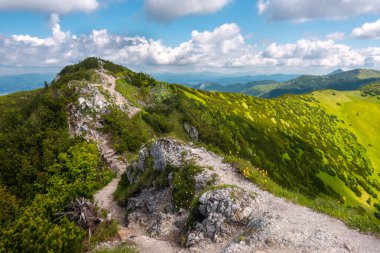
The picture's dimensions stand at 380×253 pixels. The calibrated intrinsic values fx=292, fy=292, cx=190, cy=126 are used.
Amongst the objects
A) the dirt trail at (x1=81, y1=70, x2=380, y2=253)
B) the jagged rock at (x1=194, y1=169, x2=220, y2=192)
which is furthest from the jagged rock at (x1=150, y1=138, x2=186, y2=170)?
the jagged rock at (x1=194, y1=169, x2=220, y2=192)

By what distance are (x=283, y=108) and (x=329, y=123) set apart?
2512cm

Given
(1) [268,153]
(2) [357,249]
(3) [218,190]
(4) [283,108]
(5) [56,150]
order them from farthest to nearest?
(4) [283,108] → (1) [268,153] → (5) [56,150] → (3) [218,190] → (2) [357,249]

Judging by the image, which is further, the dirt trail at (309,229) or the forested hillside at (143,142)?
the forested hillside at (143,142)

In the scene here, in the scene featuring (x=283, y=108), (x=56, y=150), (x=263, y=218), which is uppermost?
(x=263, y=218)

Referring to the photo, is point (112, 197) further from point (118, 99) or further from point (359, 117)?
point (359, 117)

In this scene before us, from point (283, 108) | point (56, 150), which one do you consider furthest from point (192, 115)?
point (283, 108)

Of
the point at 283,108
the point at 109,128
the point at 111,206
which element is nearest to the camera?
the point at 111,206

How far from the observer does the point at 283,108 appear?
126562 mm

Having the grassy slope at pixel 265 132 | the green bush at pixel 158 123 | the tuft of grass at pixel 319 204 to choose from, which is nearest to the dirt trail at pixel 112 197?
the green bush at pixel 158 123

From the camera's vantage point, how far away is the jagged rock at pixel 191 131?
61169 millimetres

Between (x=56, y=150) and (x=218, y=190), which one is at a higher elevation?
(x=218, y=190)

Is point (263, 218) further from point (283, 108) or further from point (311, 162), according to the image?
point (283, 108)

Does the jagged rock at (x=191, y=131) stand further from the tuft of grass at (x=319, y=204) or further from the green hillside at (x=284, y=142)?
the tuft of grass at (x=319, y=204)

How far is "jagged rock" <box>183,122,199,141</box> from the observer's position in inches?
2408
